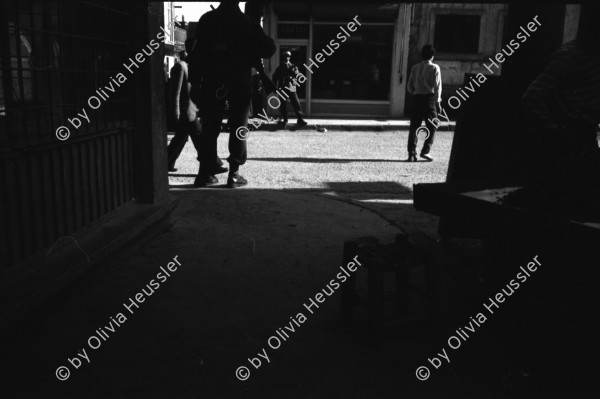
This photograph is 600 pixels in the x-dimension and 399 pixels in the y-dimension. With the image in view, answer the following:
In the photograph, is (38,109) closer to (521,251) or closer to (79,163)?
(79,163)

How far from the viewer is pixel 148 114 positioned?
16.4 ft

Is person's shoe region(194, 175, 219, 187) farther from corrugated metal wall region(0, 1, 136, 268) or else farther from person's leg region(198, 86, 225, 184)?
corrugated metal wall region(0, 1, 136, 268)

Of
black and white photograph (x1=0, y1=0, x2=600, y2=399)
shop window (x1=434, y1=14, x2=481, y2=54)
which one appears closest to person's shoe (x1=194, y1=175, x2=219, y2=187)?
black and white photograph (x1=0, y1=0, x2=600, y2=399)

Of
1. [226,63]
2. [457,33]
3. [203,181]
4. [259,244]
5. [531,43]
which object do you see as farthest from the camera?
[457,33]

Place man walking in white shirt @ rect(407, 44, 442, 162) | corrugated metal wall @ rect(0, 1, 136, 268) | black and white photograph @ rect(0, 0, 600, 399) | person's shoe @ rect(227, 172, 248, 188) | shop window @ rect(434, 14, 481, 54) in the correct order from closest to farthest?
black and white photograph @ rect(0, 0, 600, 399), corrugated metal wall @ rect(0, 1, 136, 268), person's shoe @ rect(227, 172, 248, 188), man walking in white shirt @ rect(407, 44, 442, 162), shop window @ rect(434, 14, 481, 54)

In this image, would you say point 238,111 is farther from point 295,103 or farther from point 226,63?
point 295,103

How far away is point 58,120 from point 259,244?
5.96ft

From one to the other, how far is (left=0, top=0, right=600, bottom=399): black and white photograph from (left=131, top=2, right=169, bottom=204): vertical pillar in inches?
0.7

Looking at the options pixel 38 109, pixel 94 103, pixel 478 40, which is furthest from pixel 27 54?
pixel 478 40

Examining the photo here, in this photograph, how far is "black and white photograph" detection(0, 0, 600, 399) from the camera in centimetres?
269

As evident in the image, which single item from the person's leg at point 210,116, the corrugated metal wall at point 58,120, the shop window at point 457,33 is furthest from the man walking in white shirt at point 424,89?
the shop window at point 457,33

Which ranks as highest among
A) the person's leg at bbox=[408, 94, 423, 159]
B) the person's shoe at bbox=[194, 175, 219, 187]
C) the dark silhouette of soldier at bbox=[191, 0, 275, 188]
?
the dark silhouette of soldier at bbox=[191, 0, 275, 188]

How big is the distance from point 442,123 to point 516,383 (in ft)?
52.1

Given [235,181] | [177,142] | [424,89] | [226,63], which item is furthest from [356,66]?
[226,63]
